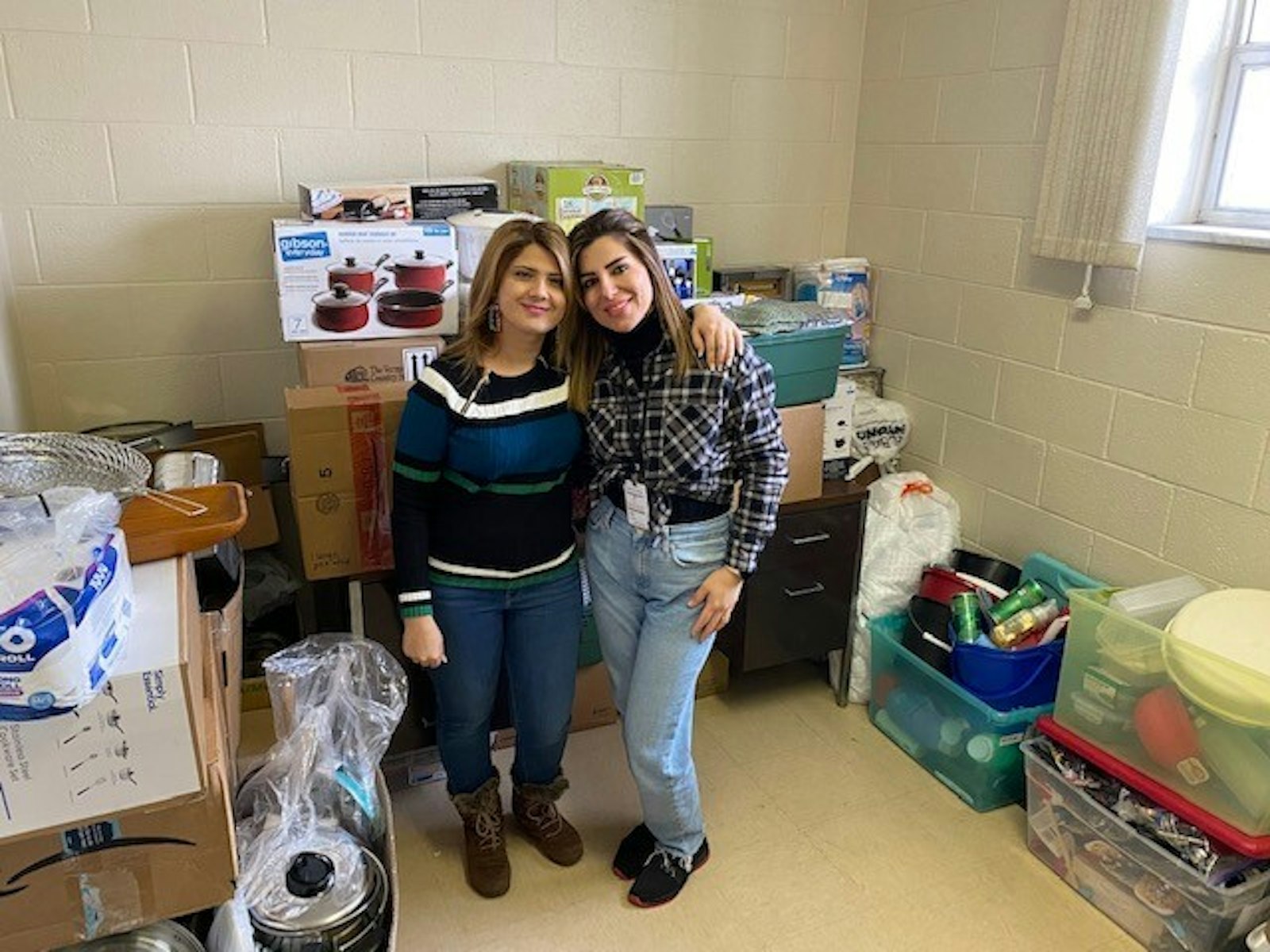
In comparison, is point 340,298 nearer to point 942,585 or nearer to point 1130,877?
point 942,585

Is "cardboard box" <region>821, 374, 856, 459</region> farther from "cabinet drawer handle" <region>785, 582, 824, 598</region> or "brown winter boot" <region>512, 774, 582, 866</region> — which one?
"brown winter boot" <region>512, 774, 582, 866</region>

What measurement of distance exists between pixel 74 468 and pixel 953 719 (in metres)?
2.03

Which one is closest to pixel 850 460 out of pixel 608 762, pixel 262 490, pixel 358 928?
pixel 608 762

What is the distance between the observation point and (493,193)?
2406 millimetres

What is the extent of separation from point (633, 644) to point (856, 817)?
819mm

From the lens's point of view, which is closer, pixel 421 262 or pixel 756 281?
pixel 421 262

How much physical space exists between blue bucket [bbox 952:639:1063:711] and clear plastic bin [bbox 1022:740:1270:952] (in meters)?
0.14

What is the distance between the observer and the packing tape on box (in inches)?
78.9

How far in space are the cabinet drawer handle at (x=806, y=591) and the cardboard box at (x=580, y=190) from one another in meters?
1.06

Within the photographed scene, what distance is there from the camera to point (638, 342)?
71.6 inches

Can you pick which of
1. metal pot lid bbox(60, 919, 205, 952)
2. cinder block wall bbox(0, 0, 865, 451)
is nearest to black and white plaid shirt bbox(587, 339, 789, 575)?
metal pot lid bbox(60, 919, 205, 952)

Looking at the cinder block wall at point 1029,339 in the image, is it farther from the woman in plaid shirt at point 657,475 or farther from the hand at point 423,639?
the hand at point 423,639

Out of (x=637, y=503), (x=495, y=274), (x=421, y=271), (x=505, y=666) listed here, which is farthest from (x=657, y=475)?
(x=421, y=271)

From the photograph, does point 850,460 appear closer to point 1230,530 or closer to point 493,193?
point 1230,530
